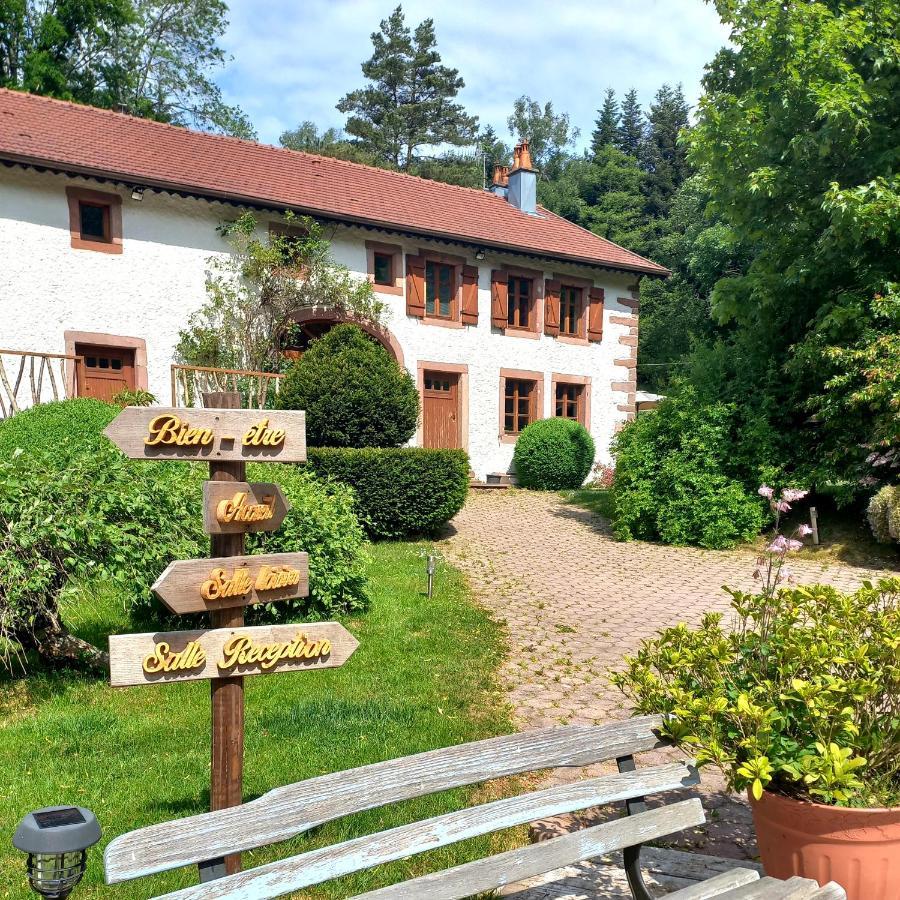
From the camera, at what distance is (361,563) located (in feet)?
21.7

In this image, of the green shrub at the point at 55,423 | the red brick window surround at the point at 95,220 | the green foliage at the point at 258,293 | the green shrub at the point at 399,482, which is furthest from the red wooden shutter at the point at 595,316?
the green shrub at the point at 55,423

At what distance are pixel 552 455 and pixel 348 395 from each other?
688 centimetres

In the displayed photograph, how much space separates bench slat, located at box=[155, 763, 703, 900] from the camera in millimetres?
1771

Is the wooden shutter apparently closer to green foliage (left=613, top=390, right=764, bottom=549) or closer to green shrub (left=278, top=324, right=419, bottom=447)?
green shrub (left=278, top=324, right=419, bottom=447)

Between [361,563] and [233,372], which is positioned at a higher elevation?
[233,372]

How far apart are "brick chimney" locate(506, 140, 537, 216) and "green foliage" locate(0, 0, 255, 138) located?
46.1 feet

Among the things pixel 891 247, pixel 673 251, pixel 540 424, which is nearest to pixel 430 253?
pixel 540 424

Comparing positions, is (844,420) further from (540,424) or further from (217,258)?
(217,258)

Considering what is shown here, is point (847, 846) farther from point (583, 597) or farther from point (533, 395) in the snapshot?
point (533, 395)

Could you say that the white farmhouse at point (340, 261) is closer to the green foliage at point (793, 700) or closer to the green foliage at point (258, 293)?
the green foliage at point (258, 293)

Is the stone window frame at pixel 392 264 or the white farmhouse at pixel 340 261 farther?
the stone window frame at pixel 392 264

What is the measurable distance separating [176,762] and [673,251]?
3673cm

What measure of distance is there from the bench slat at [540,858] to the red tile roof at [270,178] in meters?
13.3

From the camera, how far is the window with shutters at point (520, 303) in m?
18.2
